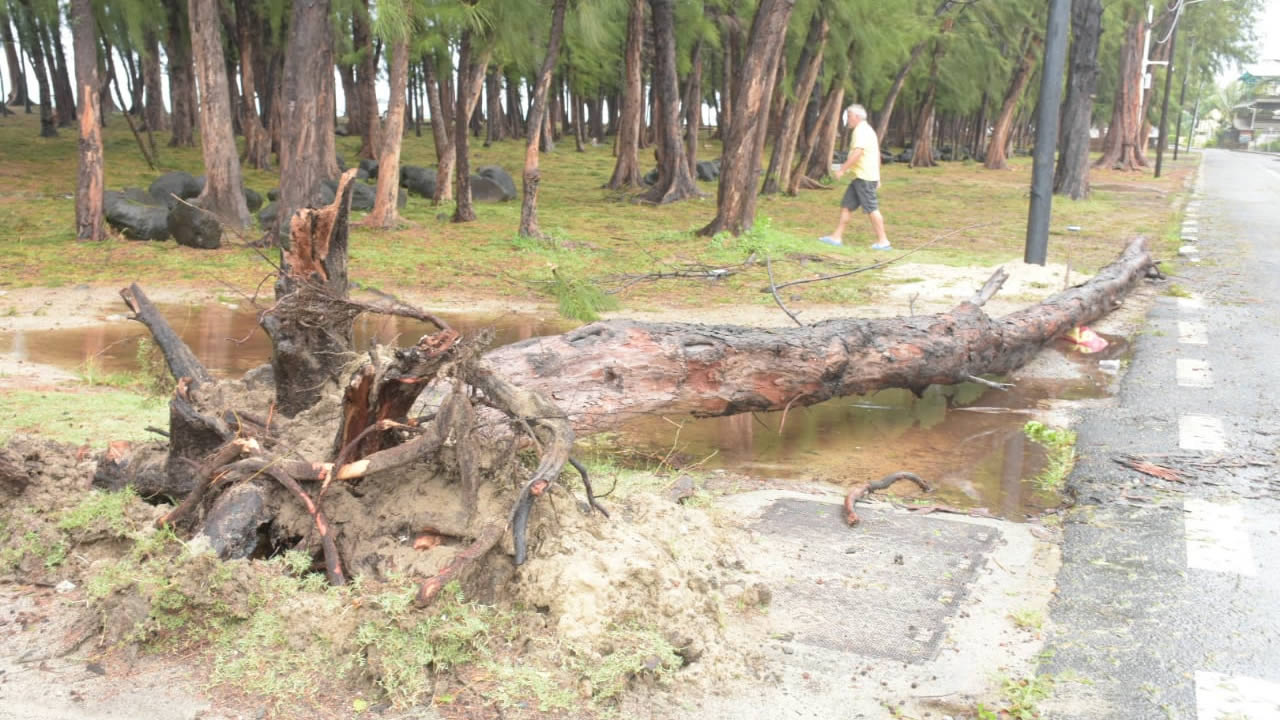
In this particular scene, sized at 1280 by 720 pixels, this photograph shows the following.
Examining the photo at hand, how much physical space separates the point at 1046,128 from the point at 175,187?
514 inches

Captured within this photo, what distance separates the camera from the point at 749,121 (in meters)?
13.7

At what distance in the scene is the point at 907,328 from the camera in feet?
22.3

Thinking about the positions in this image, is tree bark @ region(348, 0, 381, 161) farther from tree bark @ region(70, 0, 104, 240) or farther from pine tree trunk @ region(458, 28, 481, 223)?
tree bark @ region(70, 0, 104, 240)

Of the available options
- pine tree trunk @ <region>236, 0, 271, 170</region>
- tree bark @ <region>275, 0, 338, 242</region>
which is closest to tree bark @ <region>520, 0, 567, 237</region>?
tree bark @ <region>275, 0, 338, 242</region>

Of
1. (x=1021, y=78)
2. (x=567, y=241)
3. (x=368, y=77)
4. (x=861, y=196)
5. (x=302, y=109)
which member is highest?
(x=1021, y=78)

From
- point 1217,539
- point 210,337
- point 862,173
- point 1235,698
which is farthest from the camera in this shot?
point 862,173

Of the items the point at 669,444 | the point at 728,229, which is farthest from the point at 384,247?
the point at 669,444

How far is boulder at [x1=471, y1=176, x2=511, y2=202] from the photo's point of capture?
1998cm

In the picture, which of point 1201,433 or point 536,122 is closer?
point 1201,433

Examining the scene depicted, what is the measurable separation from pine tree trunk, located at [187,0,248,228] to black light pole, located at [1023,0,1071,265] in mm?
10360

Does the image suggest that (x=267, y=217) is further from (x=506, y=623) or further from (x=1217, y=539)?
(x=1217, y=539)

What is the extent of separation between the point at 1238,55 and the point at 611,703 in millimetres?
58907

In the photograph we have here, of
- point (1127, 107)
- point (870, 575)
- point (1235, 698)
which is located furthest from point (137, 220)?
point (1127, 107)

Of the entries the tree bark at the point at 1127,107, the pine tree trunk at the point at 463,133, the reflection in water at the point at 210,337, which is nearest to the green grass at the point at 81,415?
the reflection in water at the point at 210,337
